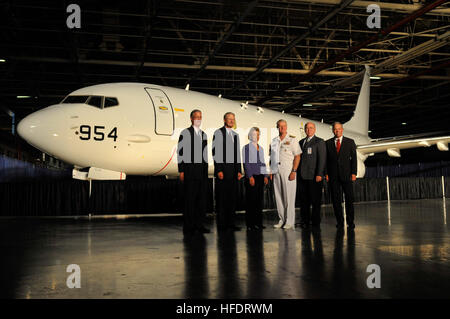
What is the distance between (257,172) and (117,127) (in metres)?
3.17

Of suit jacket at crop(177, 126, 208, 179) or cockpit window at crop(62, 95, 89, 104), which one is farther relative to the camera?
cockpit window at crop(62, 95, 89, 104)

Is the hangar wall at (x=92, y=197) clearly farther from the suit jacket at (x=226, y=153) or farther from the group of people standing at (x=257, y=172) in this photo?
the suit jacket at (x=226, y=153)

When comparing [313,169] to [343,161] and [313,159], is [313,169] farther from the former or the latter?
[343,161]

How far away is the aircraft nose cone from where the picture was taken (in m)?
7.92

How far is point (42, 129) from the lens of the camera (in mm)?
7922

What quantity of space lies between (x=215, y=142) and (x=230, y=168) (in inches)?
21.9

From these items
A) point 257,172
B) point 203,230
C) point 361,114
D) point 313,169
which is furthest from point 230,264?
point 361,114

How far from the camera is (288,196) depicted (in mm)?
7453

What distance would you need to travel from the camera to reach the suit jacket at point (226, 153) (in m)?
7.05

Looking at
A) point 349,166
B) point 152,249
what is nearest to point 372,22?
point 349,166

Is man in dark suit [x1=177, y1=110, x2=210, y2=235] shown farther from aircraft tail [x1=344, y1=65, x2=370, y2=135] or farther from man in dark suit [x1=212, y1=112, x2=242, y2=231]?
aircraft tail [x1=344, y1=65, x2=370, y2=135]

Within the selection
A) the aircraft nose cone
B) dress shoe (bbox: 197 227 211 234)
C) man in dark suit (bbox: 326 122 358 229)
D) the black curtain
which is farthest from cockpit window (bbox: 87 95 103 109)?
man in dark suit (bbox: 326 122 358 229)

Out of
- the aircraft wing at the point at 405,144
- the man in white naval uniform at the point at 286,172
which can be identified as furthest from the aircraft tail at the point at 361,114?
the man in white naval uniform at the point at 286,172
